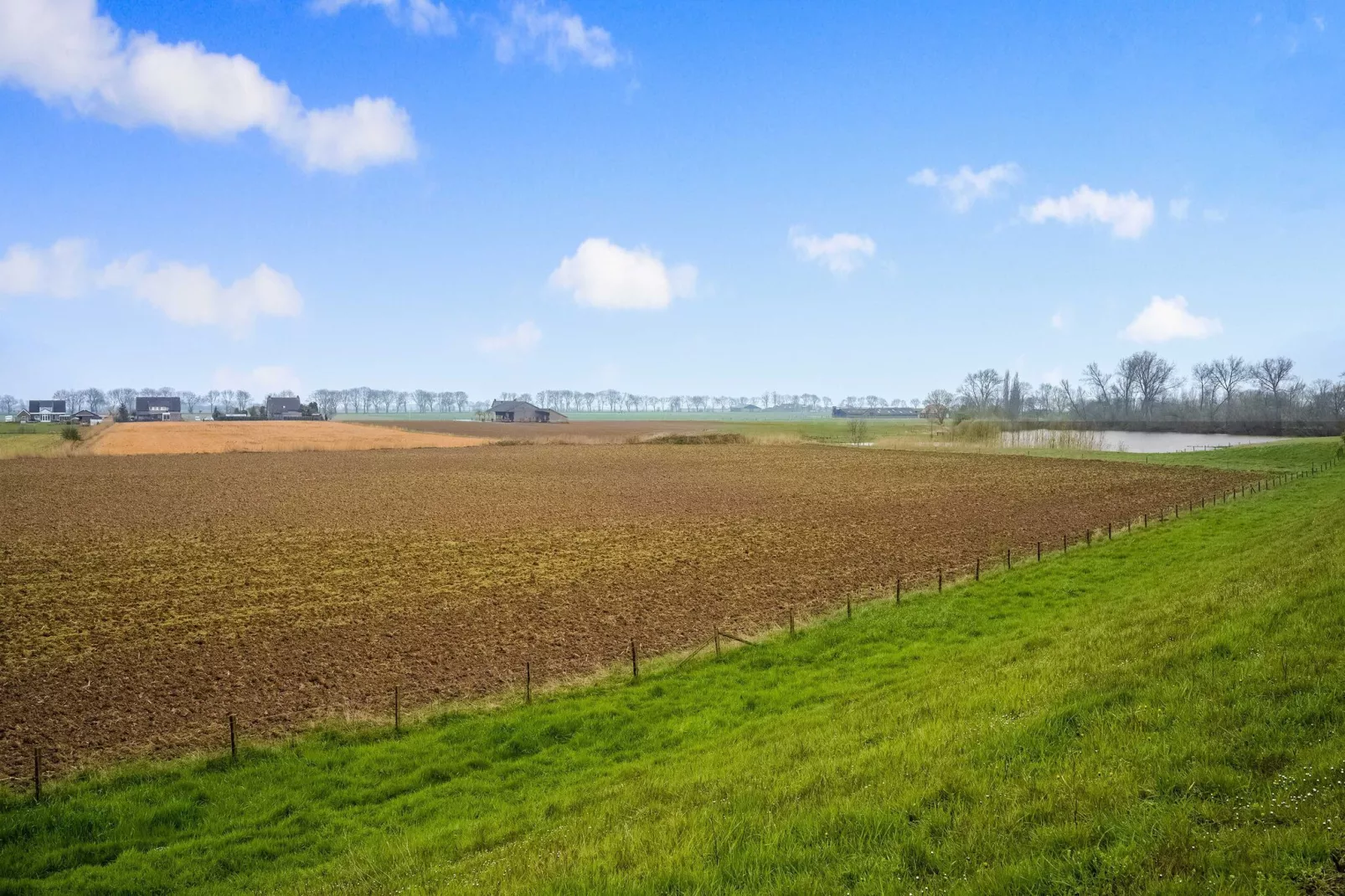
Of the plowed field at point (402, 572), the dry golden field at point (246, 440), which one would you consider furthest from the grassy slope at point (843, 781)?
the dry golden field at point (246, 440)

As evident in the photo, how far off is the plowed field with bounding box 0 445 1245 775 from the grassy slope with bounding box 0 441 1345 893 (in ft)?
9.82

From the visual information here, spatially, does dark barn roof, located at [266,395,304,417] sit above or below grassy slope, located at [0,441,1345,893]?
above

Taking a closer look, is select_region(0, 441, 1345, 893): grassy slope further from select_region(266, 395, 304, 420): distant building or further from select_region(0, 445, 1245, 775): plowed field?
select_region(266, 395, 304, 420): distant building

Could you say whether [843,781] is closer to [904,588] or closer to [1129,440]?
[904,588]

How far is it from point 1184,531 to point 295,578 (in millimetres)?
32251

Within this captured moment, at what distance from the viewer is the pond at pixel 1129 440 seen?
307 feet

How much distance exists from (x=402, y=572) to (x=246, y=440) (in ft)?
296

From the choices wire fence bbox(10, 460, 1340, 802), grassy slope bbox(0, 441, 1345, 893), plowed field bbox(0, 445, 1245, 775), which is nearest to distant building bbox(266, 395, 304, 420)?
plowed field bbox(0, 445, 1245, 775)

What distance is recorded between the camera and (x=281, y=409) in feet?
631

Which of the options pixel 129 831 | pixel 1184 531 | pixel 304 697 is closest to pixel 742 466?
pixel 1184 531

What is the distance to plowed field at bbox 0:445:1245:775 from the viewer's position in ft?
53.7

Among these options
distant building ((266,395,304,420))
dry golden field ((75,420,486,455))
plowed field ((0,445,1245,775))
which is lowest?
plowed field ((0,445,1245,775))

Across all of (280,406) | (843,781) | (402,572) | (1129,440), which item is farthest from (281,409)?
(843,781)

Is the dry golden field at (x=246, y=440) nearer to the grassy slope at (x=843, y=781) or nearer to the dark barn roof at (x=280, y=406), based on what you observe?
the dark barn roof at (x=280, y=406)
